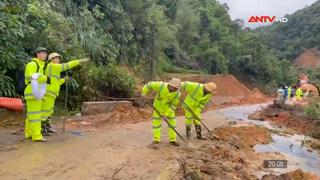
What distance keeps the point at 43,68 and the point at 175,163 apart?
3.56 meters

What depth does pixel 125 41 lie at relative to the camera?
100ft

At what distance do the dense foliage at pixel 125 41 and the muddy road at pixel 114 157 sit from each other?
3166 mm

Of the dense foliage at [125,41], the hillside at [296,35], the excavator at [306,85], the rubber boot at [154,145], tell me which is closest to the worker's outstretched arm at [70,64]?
the rubber boot at [154,145]

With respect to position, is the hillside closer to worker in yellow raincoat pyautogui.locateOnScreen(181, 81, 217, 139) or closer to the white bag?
worker in yellow raincoat pyautogui.locateOnScreen(181, 81, 217, 139)

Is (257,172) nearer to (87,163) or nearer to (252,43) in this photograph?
(87,163)

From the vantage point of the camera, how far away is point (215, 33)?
215ft

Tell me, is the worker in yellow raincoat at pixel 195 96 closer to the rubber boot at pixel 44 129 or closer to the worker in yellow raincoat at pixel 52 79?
the worker in yellow raincoat at pixel 52 79

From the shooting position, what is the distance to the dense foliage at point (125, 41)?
562 inches

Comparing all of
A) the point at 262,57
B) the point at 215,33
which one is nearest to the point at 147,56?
the point at 215,33

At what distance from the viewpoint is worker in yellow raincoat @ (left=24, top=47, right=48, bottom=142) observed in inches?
374

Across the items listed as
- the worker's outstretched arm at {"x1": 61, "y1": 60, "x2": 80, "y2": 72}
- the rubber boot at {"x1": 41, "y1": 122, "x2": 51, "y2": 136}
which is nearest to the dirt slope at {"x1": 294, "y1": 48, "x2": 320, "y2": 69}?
the rubber boot at {"x1": 41, "y1": 122, "x2": 51, "y2": 136}

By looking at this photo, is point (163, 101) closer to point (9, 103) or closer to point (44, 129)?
point (44, 129)

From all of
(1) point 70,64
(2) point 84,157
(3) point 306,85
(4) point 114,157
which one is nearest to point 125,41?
(3) point 306,85
